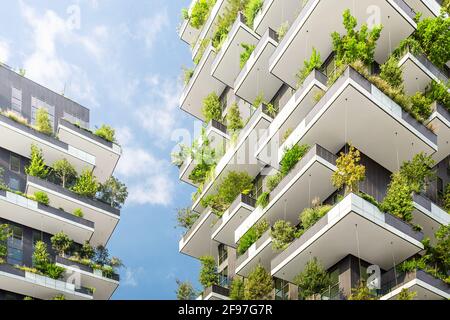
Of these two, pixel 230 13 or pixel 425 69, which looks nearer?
pixel 425 69

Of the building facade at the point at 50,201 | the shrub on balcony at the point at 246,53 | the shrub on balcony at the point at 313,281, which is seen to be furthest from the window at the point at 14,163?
the shrub on balcony at the point at 313,281

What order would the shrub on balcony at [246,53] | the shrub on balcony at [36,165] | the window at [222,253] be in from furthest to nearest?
the shrub on balcony at [36,165]
the window at [222,253]
the shrub on balcony at [246,53]

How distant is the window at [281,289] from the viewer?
41334 millimetres

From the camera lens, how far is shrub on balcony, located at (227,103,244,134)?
5047 centimetres

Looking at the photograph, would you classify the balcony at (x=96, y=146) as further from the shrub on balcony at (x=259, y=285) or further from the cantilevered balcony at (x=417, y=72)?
the cantilevered balcony at (x=417, y=72)

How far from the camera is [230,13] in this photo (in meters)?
53.7

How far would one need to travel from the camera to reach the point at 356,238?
116 ft

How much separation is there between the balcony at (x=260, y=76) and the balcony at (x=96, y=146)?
1271 centimetres

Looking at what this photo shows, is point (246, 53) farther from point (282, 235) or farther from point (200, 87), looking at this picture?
point (282, 235)

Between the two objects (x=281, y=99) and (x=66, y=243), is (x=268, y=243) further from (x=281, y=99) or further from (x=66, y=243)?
(x=66, y=243)

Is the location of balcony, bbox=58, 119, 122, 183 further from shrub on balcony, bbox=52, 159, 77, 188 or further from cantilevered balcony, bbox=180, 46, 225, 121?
cantilevered balcony, bbox=180, 46, 225, 121

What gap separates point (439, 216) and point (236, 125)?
16.8m

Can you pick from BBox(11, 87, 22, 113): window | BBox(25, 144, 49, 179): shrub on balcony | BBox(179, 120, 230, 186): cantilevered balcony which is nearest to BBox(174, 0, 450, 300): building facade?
BBox(179, 120, 230, 186): cantilevered balcony
